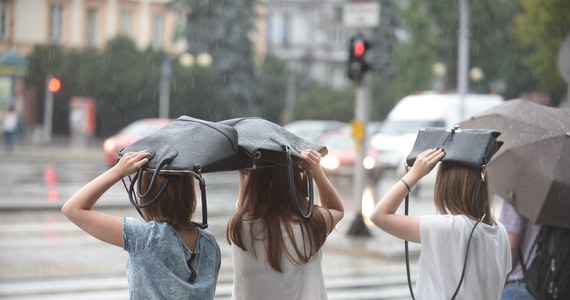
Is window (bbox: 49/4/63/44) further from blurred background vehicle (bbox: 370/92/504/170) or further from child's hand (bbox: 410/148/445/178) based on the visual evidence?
child's hand (bbox: 410/148/445/178)

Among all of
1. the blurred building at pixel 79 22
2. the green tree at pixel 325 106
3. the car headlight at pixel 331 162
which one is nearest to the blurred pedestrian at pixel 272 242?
the car headlight at pixel 331 162

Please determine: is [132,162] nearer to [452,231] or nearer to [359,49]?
[452,231]

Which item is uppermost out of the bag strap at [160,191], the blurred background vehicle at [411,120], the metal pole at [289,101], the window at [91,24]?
the window at [91,24]

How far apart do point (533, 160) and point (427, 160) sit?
1.17 m

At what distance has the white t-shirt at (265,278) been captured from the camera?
4227 mm

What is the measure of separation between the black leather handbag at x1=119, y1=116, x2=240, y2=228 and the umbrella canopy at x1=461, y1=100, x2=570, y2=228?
1745 millimetres

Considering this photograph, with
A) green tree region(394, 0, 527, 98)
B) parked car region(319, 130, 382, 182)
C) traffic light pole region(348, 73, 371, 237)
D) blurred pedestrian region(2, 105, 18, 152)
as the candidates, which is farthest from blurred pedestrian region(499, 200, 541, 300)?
green tree region(394, 0, 527, 98)

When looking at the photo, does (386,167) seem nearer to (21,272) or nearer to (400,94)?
(21,272)

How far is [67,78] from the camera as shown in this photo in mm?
53656

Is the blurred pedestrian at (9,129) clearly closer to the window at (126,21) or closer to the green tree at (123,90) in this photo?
the green tree at (123,90)

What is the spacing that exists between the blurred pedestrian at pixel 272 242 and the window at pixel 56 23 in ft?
206

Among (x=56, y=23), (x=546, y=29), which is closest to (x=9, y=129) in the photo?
(x=546, y=29)

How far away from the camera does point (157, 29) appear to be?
70188 millimetres

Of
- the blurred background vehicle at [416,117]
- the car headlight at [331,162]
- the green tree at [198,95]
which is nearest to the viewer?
the blurred background vehicle at [416,117]
